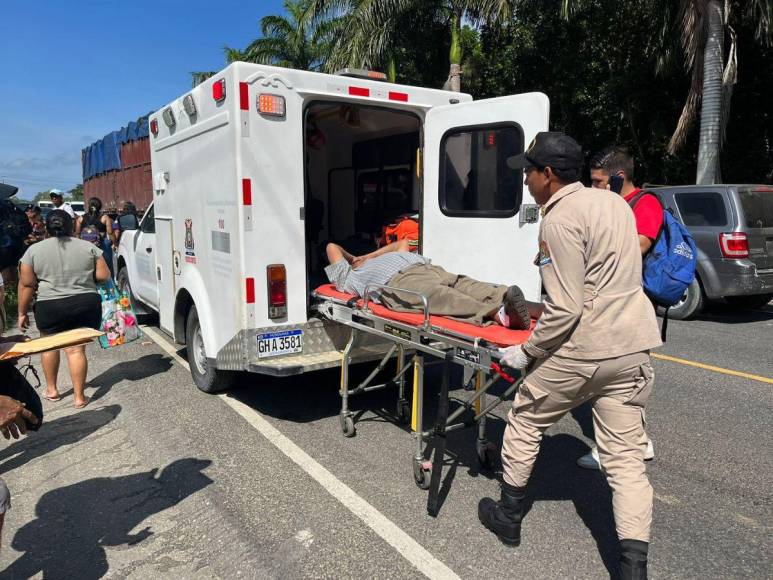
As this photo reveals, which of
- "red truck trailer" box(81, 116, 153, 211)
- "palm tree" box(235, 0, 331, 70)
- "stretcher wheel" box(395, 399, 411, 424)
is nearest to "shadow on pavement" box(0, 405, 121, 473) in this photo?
"stretcher wheel" box(395, 399, 411, 424)

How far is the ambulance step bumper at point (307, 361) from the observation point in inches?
168

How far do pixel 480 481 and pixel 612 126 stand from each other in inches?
613

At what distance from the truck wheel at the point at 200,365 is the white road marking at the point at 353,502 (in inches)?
8.3

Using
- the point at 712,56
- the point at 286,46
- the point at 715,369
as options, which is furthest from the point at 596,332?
the point at 286,46

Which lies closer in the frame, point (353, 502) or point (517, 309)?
point (517, 309)

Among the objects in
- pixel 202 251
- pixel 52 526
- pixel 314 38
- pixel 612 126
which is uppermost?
pixel 314 38

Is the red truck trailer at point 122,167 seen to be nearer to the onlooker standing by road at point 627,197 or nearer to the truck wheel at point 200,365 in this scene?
the truck wheel at point 200,365

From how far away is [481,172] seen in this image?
4.70 metres

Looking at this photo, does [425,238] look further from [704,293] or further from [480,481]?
[704,293]

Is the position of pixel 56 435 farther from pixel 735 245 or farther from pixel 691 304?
pixel 735 245

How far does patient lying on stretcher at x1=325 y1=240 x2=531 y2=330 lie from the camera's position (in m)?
3.33

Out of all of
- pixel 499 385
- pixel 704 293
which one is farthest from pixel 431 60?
pixel 499 385

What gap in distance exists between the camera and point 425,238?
5250mm

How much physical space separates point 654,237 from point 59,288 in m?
4.78
